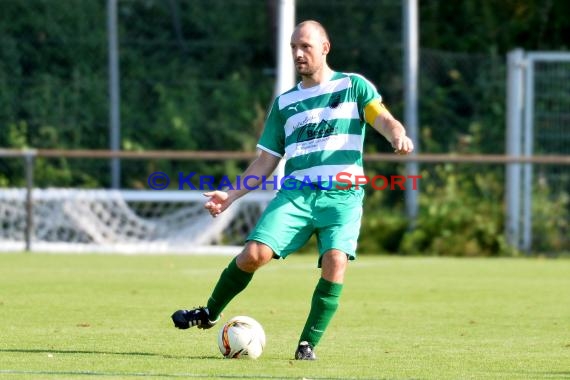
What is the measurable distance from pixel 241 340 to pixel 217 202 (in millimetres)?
790

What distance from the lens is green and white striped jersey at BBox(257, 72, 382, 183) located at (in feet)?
23.6

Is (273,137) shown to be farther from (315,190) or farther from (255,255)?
(255,255)

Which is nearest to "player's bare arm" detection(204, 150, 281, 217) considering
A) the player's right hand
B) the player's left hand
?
the player's right hand

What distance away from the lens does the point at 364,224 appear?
18844mm

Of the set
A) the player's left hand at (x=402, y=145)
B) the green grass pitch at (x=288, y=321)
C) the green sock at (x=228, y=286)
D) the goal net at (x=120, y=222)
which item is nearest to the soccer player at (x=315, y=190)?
the green sock at (x=228, y=286)

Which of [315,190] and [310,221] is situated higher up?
[315,190]

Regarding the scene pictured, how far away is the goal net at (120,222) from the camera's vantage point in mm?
17984

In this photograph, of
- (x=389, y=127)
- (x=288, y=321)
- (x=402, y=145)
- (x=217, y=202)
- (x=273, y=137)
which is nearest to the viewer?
(x=402, y=145)

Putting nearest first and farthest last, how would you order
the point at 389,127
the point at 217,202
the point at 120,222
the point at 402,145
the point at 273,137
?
the point at 402,145
the point at 389,127
the point at 217,202
the point at 273,137
the point at 120,222

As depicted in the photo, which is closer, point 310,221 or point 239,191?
point 310,221

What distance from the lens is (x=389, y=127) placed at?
692cm

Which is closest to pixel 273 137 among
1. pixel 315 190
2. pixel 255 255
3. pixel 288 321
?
pixel 315 190

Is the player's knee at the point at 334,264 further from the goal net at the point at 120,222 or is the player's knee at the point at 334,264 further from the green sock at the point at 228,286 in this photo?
the goal net at the point at 120,222

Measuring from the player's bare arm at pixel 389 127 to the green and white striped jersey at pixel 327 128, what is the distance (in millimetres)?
83
